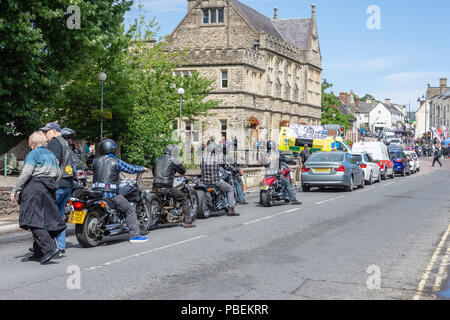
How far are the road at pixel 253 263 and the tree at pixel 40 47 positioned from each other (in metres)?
6.33

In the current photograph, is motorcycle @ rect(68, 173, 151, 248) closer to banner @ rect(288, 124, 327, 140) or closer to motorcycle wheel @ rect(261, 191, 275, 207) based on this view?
motorcycle wheel @ rect(261, 191, 275, 207)

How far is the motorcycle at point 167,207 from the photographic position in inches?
486

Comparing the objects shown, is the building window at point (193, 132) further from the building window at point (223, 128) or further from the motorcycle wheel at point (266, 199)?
the motorcycle wheel at point (266, 199)

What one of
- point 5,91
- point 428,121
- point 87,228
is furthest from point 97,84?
point 428,121

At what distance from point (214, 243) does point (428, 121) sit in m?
157

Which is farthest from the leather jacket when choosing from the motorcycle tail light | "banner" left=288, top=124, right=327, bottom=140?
"banner" left=288, top=124, right=327, bottom=140

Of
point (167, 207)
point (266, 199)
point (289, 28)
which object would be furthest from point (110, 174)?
point (289, 28)

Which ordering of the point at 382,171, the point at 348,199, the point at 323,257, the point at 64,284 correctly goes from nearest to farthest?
the point at 64,284 → the point at 323,257 → the point at 348,199 → the point at 382,171

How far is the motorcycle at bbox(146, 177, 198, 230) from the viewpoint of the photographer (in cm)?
1235

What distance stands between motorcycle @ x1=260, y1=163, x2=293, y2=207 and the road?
284 centimetres

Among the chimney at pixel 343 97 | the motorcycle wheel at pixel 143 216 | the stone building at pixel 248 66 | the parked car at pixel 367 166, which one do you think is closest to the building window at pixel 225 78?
the stone building at pixel 248 66

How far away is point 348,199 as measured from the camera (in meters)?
20.1

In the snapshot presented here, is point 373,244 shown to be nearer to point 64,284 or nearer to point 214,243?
point 214,243
